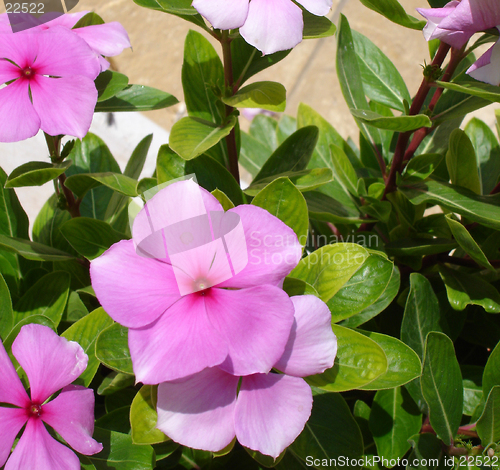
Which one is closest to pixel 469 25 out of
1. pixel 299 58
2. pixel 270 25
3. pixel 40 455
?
pixel 270 25

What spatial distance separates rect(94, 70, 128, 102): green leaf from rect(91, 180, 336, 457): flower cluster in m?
0.29

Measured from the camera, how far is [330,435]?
0.66 meters

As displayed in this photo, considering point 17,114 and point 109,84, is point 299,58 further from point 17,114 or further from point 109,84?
point 17,114

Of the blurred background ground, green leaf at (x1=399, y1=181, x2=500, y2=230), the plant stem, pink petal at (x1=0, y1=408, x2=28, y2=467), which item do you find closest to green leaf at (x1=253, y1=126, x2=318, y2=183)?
the plant stem

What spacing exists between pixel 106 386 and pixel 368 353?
1.25 feet

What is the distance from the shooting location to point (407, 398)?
0.79m

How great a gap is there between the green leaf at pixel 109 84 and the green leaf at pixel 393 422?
605 mm

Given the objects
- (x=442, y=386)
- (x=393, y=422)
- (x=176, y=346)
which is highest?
(x=176, y=346)

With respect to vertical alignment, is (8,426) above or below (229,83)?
below

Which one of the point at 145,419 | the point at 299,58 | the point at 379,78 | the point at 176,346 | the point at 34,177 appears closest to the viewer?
the point at 176,346

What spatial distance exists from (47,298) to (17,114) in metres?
0.29

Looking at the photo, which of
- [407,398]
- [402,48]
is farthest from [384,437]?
[402,48]

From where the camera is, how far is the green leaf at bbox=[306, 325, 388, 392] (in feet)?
1.70

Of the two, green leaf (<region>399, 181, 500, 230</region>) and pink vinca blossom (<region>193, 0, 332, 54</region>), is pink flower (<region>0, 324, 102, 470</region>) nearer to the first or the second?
pink vinca blossom (<region>193, 0, 332, 54</region>)
